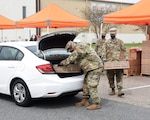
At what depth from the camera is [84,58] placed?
7125 mm

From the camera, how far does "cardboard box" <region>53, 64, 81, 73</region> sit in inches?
282

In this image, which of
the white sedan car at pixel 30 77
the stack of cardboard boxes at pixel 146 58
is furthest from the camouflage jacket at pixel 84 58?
the stack of cardboard boxes at pixel 146 58

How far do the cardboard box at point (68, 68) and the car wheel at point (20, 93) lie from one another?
79cm

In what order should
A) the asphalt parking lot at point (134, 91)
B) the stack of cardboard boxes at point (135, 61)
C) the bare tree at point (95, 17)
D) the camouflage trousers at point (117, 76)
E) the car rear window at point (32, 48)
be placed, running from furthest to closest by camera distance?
the bare tree at point (95, 17) < the stack of cardboard boxes at point (135, 61) < the camouflage trousers at point (117, 76) < the asphalt parking lot at point (134, 91) < the car rear window at point (32, 48)

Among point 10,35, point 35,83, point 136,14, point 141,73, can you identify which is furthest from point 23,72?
point 10,35

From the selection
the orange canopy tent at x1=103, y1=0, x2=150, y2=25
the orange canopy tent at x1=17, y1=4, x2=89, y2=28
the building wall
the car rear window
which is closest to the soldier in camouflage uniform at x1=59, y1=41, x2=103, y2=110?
the car rear window

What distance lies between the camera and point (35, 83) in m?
7.05

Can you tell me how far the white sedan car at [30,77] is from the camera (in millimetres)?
6988

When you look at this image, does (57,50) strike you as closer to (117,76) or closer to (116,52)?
(116,52)

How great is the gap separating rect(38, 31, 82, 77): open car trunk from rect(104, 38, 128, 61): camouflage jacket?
1.14 m

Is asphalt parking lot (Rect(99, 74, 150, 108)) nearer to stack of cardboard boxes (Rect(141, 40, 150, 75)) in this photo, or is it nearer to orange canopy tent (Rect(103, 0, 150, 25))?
stack of cardboard boxes (Rect(141, 40, 150, 75))

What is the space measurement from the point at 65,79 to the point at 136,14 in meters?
5.11

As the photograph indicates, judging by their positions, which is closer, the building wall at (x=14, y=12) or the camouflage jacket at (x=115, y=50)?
the camouflage jacket at (x=115, y=50)

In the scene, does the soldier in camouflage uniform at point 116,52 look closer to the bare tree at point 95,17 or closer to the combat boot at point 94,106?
the combat boot at point 94,106
